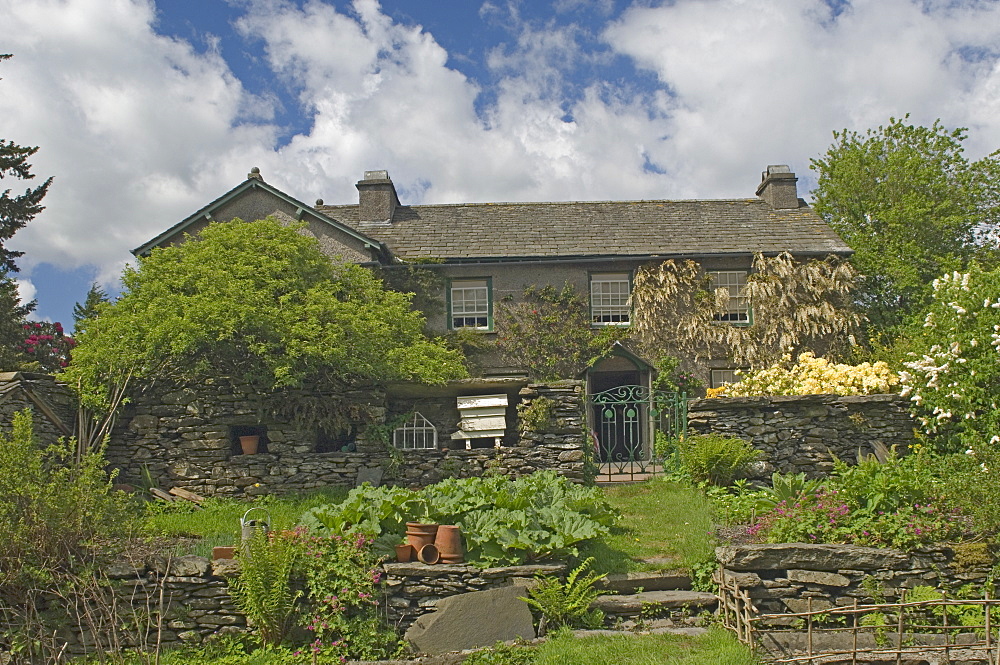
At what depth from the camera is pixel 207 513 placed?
1108 centimetres

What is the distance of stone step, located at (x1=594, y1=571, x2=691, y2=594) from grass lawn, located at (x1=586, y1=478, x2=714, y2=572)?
0.50 feet

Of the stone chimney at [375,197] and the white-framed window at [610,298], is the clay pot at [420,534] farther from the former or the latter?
the stone chimney at [375,197]

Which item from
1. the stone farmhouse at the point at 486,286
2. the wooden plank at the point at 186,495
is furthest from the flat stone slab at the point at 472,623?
the wooden plank at the point at 186,495

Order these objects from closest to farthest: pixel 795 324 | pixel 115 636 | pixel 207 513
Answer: pixel 115 636
pixel 207 513
pixel 795 324

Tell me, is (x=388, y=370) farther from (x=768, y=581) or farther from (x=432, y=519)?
(x=768, y=581)

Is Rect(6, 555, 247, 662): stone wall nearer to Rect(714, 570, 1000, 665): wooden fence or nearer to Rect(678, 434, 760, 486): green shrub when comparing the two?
Rect(714, 570, 1000, 665): wooden fence

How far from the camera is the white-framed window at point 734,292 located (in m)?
18.6

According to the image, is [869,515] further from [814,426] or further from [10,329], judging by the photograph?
[10,329]

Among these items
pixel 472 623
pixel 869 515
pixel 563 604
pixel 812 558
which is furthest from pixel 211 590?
pixel 869 515

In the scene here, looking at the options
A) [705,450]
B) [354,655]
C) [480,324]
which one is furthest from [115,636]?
[480,324]

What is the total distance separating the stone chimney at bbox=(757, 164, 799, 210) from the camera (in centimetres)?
2128

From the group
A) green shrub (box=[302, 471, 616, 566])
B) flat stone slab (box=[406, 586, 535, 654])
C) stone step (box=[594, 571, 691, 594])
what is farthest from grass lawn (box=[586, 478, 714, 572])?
flat stone slab (box=[406, 586, 535, 654])

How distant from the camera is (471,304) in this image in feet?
61.4

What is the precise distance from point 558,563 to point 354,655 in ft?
7.63
